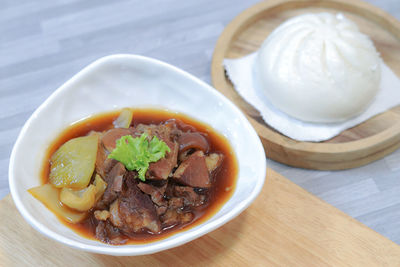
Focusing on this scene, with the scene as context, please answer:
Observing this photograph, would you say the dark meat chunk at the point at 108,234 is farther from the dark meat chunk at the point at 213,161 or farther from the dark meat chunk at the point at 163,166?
the dark meat chunk at the point at 213,161

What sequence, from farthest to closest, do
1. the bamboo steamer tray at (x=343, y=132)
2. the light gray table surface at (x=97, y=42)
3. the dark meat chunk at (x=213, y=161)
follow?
the light gray table surface at (x=97, y=42)
the bamboo steamer tray at (x=343, y=132)
the dark meat chunk at (x=213, y=161)

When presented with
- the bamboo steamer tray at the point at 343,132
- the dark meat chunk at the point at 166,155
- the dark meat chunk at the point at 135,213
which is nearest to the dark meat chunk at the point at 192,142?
the dark meat chunk at the point at 166,155

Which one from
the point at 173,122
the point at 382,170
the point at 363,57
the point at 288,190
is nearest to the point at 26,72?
the point at 173,122

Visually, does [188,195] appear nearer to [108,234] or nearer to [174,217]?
[174,217]

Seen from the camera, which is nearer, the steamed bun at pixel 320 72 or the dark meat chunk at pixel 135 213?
the dark meat chunk at pixel 135 213

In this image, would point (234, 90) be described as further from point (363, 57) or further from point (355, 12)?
point (355, 12)

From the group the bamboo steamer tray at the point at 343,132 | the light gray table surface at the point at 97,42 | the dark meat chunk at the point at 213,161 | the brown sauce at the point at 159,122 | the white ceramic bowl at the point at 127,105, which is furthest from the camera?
the light gray table surface at the point at 97,42

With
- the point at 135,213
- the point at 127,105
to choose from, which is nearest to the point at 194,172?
the point at 135,213

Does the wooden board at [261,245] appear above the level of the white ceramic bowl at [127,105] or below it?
below
